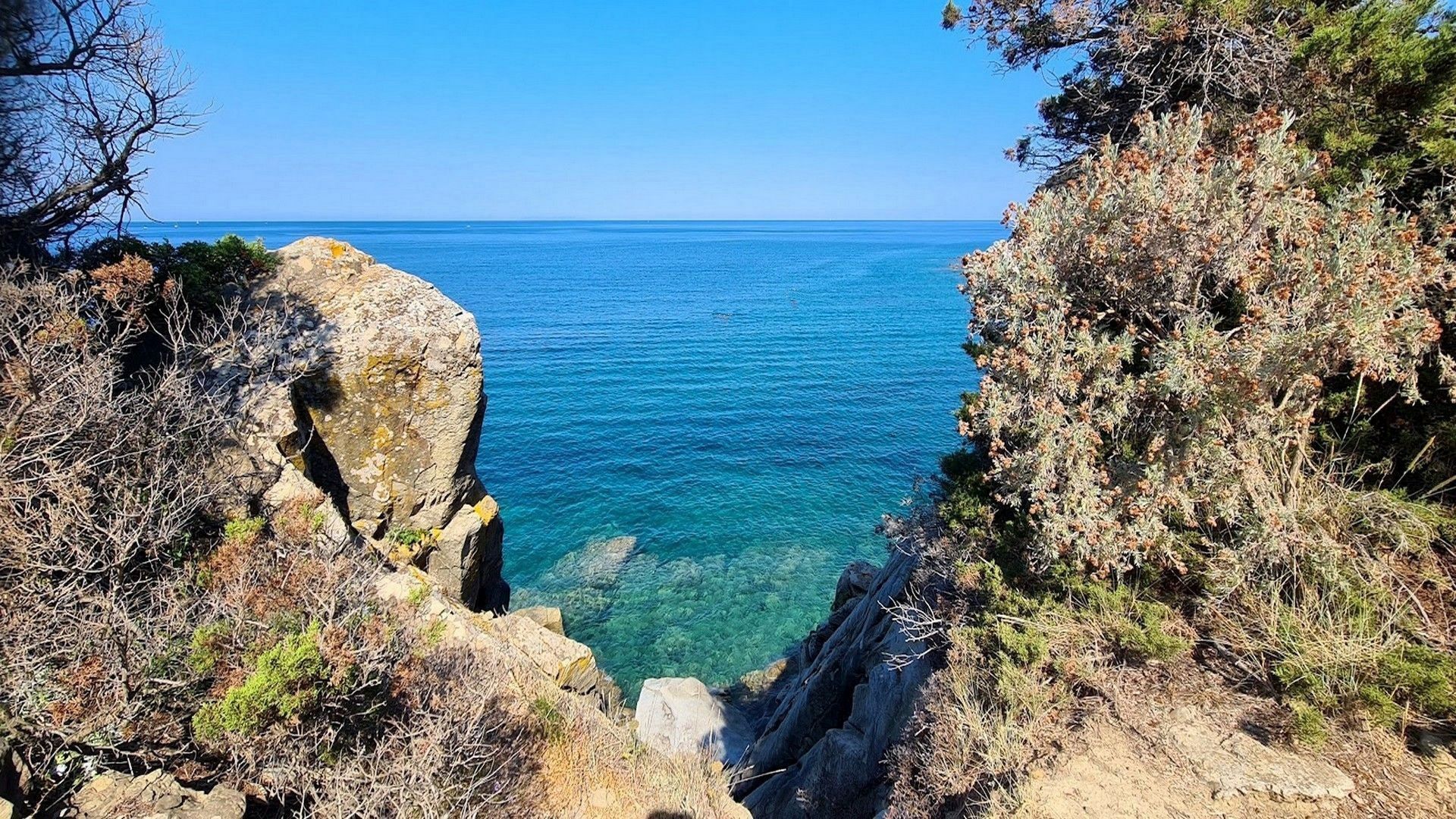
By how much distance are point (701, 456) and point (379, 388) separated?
18539 mm

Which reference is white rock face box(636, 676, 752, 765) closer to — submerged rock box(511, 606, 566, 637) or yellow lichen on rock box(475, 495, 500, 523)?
submerged rock box(511, 606, 566, 637)

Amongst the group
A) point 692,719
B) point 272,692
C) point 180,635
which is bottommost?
point 692,719

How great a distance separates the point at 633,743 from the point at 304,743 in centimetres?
453

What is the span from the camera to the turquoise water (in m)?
21.4

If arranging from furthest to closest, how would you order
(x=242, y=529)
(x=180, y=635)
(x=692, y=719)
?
1. (x=692, y=719)
2. (x=242, y=529)
3. (x=180, y=635)

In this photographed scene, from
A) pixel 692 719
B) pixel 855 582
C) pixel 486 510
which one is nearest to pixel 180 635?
pixel 486 510

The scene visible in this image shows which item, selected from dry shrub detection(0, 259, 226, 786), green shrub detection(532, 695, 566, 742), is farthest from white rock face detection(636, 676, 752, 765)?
dry shrub detection(0, 259, 226, 786)

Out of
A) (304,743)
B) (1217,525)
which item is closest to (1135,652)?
(1217,525)

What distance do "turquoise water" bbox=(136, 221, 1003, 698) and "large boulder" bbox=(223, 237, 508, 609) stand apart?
8.27 metres

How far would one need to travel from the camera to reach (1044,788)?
626 cm

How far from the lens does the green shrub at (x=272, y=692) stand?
5.69 meters

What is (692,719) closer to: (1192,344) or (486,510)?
(486,510)

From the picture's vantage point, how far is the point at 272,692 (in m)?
→ 5.79

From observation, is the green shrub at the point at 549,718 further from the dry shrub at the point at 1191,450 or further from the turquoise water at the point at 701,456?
the turquoise water at the point at 701,456
